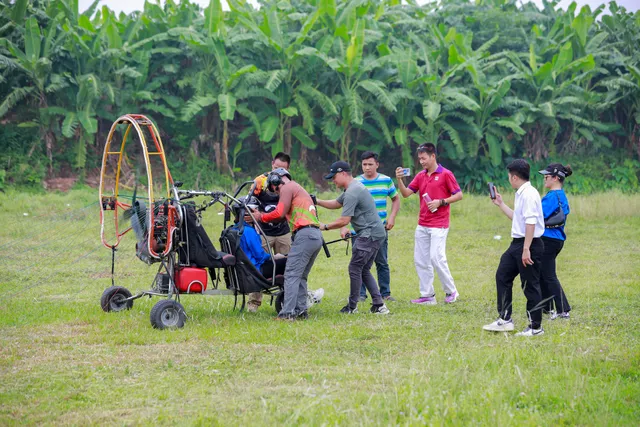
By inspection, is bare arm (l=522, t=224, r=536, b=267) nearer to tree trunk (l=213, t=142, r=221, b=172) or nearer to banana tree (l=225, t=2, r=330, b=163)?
banana tree (l=225, t=2, r=330, b=163)

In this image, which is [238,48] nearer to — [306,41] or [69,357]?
[306,41]

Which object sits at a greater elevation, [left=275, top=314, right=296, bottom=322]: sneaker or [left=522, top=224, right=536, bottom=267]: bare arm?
[left=522, top=224, right=536, bottom=267]: bare arm

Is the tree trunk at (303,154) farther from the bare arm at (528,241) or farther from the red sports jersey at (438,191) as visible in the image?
the bare arm at (528,241)

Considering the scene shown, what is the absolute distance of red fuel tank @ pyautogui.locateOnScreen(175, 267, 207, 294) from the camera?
8.45 meters

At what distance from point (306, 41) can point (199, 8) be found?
4015mm

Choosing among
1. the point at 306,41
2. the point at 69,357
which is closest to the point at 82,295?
the point at 69,357

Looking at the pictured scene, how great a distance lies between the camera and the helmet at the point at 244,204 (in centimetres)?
871

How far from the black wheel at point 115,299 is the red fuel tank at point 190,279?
106cm

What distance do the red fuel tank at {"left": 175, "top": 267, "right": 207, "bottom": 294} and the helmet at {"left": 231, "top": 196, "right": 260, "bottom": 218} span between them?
0.77 metres

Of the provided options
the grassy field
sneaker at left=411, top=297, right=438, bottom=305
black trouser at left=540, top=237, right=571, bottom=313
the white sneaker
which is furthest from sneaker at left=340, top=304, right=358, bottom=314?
black trouser at left=540, top=237, right=571, bottom=313

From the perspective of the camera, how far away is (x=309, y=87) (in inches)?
802

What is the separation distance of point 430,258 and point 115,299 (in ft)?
12.8

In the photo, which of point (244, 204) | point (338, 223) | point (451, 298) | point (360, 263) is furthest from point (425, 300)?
point (244, 204)

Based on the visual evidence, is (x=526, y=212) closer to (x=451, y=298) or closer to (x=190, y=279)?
(x=451, y=298)
